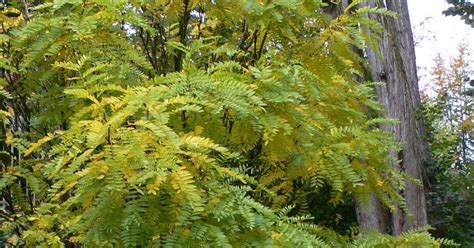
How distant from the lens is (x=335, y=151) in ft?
8.01

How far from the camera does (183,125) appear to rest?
219 centimetres

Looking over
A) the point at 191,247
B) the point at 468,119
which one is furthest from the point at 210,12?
the point at 468,119

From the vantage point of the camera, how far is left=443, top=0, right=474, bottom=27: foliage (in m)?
12.7

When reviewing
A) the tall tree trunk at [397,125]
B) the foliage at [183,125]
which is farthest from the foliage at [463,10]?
the foliage at [183,125]

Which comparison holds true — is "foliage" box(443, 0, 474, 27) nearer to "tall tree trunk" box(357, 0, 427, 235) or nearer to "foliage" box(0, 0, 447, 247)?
"tall tree trunk" box(357, 0, 427, 235)

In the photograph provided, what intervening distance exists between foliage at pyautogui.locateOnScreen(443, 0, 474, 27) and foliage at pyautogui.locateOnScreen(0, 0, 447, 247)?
11131 mm

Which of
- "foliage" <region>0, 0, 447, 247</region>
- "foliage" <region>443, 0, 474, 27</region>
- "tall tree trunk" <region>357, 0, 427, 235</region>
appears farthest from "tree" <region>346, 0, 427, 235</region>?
"foliage" <region>443, 0, 474, 27</region>

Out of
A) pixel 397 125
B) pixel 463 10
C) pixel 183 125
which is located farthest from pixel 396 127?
pixel 463 10

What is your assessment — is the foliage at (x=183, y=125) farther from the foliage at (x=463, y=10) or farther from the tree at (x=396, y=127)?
the foliage at (x=463, y=10)

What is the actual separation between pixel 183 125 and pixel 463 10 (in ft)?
40.9

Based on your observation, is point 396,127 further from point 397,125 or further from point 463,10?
point 463,10

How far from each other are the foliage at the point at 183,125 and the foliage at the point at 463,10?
11.1 meters

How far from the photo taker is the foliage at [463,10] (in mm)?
12703

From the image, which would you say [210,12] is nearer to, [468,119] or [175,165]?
[175,165]
